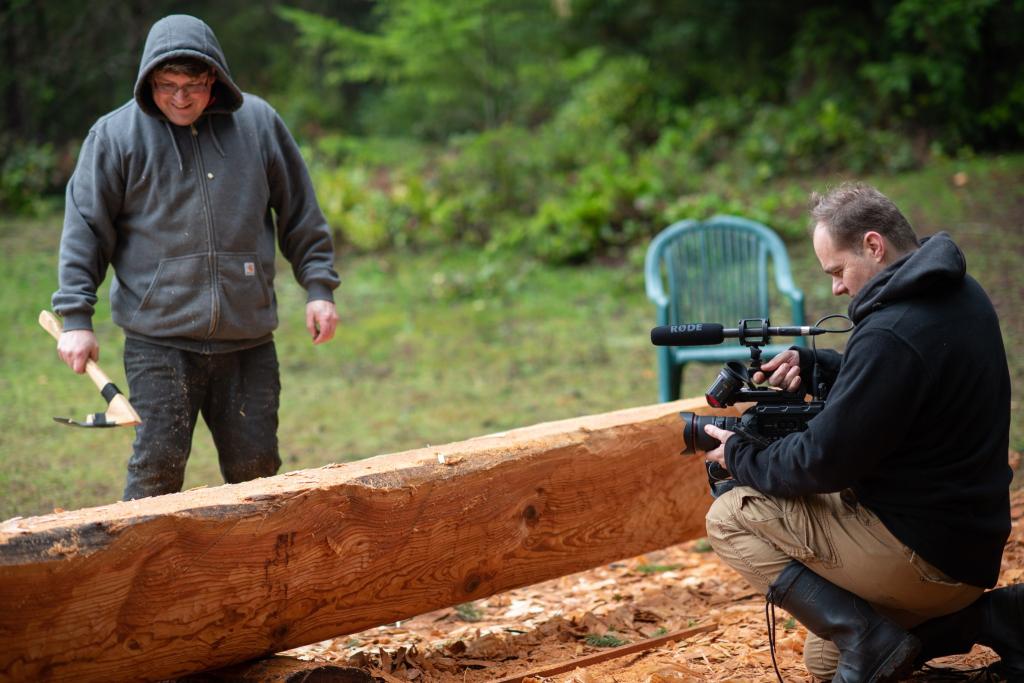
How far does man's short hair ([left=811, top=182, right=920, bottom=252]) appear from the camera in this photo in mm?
2840

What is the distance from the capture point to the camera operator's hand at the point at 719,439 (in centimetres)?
308

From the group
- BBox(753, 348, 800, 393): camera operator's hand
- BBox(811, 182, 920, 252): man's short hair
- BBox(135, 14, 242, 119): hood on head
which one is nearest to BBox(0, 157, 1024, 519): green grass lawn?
BBox(135, 14, 242, 119): hood on head

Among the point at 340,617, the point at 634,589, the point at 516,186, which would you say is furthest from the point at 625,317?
the point at 340,617

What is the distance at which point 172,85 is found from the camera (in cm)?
375

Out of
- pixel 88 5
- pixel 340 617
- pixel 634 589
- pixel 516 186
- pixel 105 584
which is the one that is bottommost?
pixel 634 589

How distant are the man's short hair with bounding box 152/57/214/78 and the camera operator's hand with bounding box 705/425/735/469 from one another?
88.7 inches

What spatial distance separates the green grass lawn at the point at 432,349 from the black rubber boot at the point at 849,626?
332 cm

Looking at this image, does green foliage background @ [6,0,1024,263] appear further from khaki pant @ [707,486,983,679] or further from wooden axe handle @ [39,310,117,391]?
wooden axe handle @ [39,310,117,391]

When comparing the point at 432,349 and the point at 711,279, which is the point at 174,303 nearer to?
the point at 711,279

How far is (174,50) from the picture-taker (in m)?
3.69

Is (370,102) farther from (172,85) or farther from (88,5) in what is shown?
(172,85)

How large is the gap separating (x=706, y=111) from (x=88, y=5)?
25.8 ft

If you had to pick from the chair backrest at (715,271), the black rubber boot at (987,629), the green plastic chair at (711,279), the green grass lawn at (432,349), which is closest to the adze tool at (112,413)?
the green grass lawn at (432,349)

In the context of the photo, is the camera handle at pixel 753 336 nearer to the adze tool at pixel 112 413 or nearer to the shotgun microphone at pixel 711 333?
the shotgun microphone at pixel 711 333
